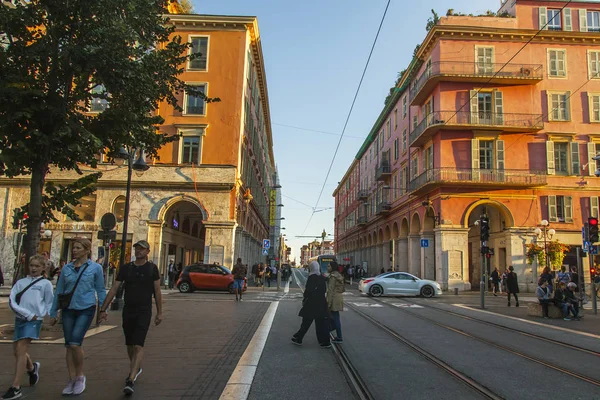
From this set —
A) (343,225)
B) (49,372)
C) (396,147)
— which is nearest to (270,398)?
(49,372)

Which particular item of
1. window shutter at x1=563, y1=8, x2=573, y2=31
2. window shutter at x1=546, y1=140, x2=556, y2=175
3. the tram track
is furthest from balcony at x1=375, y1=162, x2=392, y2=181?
the tram track

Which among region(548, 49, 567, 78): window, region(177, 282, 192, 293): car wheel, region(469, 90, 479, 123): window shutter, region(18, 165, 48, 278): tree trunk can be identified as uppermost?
region(548, 49, 567, 78): window

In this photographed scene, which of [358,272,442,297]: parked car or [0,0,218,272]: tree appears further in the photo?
[358,272,442,297]: parked car

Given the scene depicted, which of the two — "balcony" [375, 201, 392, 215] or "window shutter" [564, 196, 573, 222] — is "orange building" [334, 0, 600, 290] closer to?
"window shutter" [564, 196, 573, 222]

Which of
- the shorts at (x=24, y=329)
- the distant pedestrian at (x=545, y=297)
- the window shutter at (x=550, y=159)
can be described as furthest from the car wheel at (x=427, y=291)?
the shorts at (x=24, y=329)

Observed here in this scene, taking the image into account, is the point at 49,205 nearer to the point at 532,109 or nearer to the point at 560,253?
the point at 560,253

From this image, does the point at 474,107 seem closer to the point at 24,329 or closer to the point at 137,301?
the point at 137,301

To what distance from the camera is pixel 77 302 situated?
5504 mm

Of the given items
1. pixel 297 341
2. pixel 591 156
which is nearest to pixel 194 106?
pixel 297 341

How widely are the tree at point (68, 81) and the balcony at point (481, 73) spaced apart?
83.2 ft

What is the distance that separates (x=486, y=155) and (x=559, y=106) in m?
6.54

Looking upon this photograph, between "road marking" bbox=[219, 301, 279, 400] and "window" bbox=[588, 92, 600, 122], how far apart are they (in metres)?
31.7

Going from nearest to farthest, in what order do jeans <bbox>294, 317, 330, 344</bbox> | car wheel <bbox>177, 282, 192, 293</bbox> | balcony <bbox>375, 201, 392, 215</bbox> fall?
jeans <bbox>294, 317, 330, 344</bbox> → car wheel <bbox>177, 282, 192, 293</bbox> → balcony <bbox>375, 201, 392, 215</bbox>

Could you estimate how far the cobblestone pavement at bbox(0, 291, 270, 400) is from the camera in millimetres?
5547
